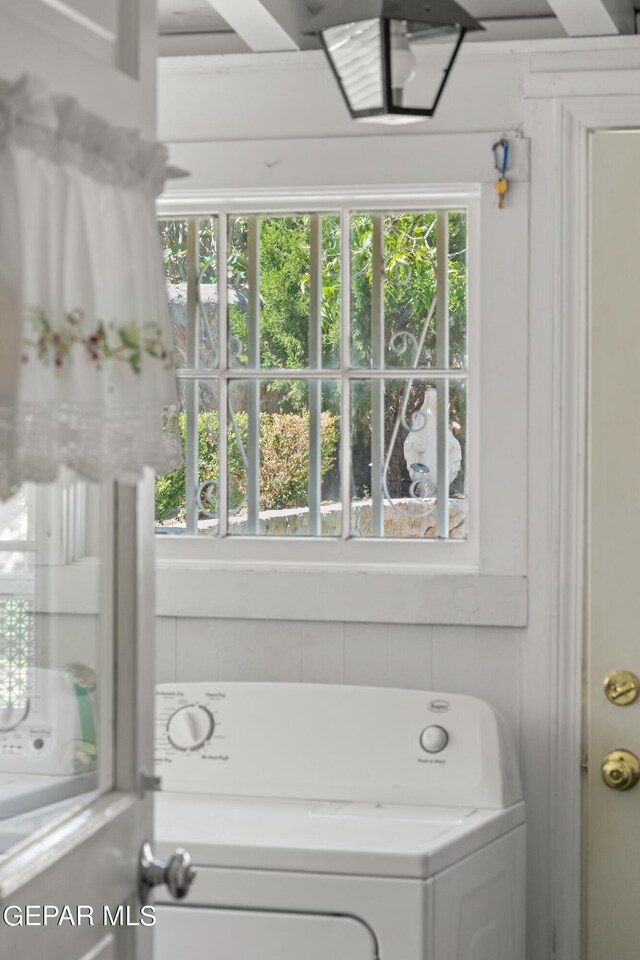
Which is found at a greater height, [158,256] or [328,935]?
[158,256]

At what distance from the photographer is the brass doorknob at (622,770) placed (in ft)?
8.41

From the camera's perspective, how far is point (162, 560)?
2.79 metres

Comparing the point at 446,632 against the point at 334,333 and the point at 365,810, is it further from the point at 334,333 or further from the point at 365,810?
the point at 334,333

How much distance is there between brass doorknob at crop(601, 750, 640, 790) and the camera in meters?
2.56

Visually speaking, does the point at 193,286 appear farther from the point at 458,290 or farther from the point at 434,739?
the point at 434,739

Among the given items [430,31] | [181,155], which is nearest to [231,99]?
[181,155]

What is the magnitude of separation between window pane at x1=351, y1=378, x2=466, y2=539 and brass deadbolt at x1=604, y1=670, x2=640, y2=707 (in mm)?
468

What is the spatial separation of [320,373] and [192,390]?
309mm

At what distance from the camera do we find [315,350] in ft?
9.14

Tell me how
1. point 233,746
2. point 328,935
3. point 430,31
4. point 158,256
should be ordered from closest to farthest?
1. point 158,256
2. point 430,31
3. point 328,935
4. point 233,746

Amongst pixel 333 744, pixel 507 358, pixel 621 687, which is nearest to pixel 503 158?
pixel 507 358

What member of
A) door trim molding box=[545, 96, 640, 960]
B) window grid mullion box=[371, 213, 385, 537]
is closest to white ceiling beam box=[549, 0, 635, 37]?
door trim molding box=[545, 96, 640, 960]

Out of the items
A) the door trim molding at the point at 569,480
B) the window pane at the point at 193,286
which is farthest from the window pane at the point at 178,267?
the door trim molding at the point at 569,480

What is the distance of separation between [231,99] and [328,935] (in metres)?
1.78
